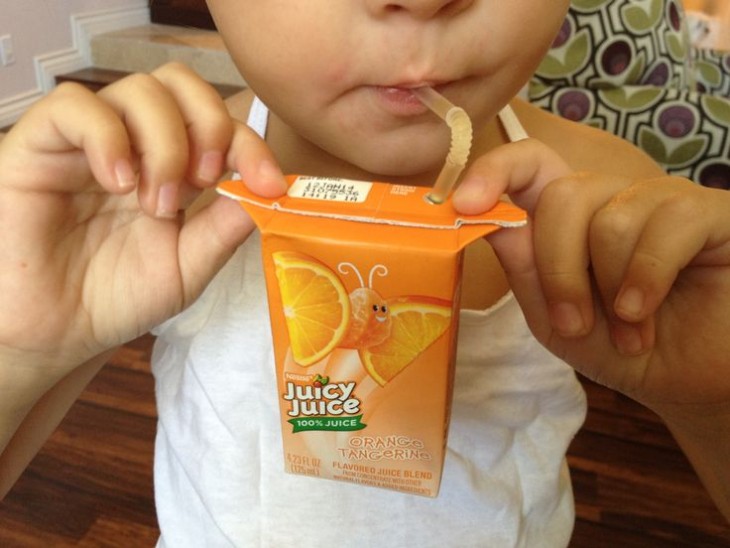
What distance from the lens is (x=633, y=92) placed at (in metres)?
1.84

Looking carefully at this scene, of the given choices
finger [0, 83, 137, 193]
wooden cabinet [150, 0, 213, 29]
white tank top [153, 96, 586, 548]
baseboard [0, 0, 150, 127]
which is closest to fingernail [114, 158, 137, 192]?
finger [0, 83, 137, 193]

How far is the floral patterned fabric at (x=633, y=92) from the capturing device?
1.79 meters

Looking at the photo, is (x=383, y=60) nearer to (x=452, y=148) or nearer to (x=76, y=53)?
(x=452, y=148)

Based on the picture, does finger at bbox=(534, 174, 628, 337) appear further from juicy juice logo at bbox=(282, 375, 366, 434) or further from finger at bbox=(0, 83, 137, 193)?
finger at bbox=(0, 83, 137, 193)

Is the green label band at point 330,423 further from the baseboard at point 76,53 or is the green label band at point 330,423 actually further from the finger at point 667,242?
the baseboard at point 76,53

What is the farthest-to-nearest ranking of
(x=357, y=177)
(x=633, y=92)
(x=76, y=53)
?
1. (x=76, y=53)
2. (x=633, y=92)
3. (x=357, y=177)

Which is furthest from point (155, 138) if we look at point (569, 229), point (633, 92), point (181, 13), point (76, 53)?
point (181, 13)

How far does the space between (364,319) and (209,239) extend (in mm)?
154

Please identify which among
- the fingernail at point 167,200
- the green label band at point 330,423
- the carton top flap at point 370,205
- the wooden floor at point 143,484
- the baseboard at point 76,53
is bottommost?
the wooden floor at point 143,484

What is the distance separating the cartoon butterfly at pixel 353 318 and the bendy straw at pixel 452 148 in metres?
0.07

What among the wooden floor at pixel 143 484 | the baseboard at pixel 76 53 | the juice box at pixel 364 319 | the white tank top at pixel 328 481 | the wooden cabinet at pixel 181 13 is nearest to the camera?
the juice box at pixel 364 319

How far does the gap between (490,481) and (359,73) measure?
45 centimetres

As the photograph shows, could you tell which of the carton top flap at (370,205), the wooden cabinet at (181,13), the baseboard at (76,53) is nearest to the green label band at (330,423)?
the carton top flap at (370,205)

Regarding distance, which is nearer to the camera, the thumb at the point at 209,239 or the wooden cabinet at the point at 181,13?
the thumb at the point at 209,239
